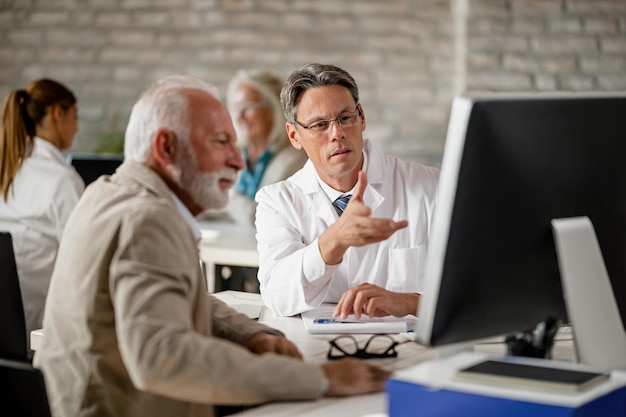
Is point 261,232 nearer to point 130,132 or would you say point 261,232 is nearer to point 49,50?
point 130,132

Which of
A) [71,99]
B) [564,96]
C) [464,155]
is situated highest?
[71,99]

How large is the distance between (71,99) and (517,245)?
3.05 metres

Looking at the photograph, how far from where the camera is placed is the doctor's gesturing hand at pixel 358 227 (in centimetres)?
222

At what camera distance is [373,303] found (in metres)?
2.36

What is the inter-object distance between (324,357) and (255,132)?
3.50 meters

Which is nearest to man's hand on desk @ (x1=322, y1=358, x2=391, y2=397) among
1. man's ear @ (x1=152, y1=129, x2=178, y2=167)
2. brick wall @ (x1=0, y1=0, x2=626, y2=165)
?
man's ear @ (x1=152, y1=129, x2=178, y2=167)

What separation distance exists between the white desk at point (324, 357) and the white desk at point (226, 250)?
4.45 feet

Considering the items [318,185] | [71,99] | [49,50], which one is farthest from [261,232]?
[49,50]

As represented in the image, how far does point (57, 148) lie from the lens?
13.4 ft

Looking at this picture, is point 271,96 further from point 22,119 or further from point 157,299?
point 157,299

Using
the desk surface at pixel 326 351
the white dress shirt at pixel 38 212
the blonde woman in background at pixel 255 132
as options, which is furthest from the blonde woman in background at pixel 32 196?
the blonde woman in background at pixel 255 132

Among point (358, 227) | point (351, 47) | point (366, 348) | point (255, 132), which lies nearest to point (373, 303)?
point (358, 227)

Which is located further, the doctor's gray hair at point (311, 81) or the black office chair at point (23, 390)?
the doctor's gray hair at point (311, 81)

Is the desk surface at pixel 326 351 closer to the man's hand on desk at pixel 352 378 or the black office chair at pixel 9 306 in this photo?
the man's hand on desk at pixel 352 378
